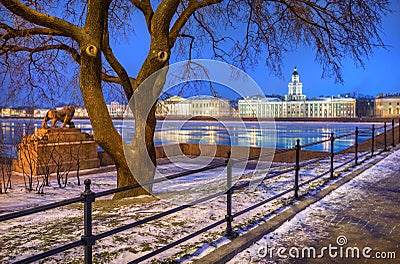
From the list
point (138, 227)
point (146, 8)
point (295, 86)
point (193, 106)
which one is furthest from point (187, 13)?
point (295, 86)

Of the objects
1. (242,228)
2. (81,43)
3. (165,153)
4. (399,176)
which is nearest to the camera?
(242,228)

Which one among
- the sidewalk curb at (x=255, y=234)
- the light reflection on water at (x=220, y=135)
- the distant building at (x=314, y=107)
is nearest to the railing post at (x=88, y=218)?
the sidewalk curb at (x=255, y=234)

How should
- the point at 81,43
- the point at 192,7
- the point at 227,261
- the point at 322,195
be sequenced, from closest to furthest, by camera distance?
the point at 227,261 < the point at 81,43 < the point at 322,195 < the point at 192,7

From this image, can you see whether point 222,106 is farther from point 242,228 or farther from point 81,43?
point 242,228

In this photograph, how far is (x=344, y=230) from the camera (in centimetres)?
554

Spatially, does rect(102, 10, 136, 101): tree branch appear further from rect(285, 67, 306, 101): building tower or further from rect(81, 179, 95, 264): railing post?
rect(285, 67, 306, 101): building tower

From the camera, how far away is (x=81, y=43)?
694 centimetres

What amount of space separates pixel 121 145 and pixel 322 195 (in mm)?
4395

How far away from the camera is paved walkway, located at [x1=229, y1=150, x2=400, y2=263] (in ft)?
15.0

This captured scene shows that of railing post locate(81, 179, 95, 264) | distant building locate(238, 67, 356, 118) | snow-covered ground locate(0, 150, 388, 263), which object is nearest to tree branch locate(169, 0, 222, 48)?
snow-covered ground locate(0, 150, 388, 263)

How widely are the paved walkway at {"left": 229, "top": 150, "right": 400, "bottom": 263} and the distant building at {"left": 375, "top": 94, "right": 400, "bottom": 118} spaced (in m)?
140

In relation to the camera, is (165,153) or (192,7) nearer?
(192,7)

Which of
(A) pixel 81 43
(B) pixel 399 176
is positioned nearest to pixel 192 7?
(A) pixel 81 43

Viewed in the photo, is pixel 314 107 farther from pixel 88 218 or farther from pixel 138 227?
pixel 88 218
